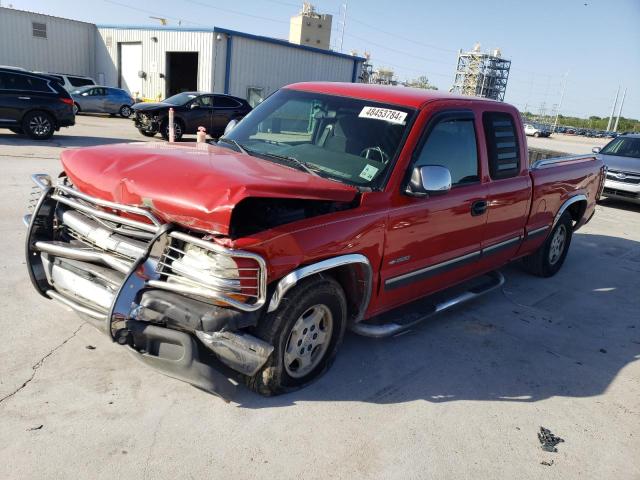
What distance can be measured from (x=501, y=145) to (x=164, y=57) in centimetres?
2715

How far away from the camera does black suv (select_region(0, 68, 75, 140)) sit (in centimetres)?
1359

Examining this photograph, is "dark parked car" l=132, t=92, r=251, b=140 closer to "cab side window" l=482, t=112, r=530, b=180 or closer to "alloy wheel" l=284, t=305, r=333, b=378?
"cab side window" l=482, t=112, r=530, b=180

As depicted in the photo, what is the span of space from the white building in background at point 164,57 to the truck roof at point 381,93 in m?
23.1

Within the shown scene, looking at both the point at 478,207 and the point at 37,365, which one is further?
the point at 478,207

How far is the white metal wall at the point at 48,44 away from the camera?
95.2 feet

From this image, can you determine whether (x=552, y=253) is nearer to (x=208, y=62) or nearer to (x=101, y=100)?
(x=208, y=62)

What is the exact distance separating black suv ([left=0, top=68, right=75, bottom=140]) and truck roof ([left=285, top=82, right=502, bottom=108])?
11635mm

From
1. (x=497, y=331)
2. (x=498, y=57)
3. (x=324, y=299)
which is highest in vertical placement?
(x=498, y=57)

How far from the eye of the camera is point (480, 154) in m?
4.66

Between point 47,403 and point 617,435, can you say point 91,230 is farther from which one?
point 617,435

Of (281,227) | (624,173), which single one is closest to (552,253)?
(281,227)

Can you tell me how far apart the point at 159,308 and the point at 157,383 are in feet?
2.66

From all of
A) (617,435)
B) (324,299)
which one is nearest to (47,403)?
(324,299)

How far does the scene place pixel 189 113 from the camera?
1756cm
